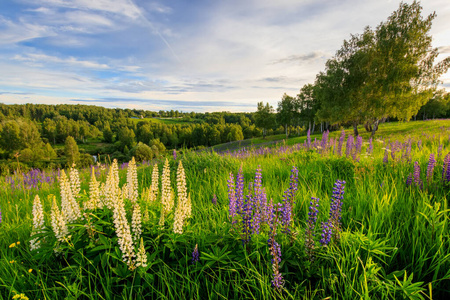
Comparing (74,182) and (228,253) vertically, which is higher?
(74,182)

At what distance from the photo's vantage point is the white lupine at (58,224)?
249cm

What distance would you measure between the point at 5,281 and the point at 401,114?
115 ft

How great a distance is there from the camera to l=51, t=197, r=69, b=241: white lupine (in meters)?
2.49

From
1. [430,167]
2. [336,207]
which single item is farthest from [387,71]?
[336,207]

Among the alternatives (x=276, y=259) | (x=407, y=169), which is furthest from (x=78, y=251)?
(x=407, y=169)

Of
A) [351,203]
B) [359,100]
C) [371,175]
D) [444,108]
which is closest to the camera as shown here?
[351,203]

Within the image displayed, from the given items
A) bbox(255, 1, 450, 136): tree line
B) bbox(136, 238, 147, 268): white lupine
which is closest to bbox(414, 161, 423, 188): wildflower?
bbox(136, 238, 147, 268): white lupine

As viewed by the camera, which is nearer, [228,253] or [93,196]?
[228,253]

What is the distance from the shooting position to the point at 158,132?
465 ft

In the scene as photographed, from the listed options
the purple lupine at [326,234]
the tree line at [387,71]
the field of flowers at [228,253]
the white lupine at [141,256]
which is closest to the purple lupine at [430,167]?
the field of flowers at [228,253]

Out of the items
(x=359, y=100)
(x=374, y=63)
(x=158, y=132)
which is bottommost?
(x=158, y=132)

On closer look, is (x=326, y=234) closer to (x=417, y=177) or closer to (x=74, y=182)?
(x=417, y=177)

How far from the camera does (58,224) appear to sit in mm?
2539

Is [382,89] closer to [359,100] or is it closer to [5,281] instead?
[359,100]
